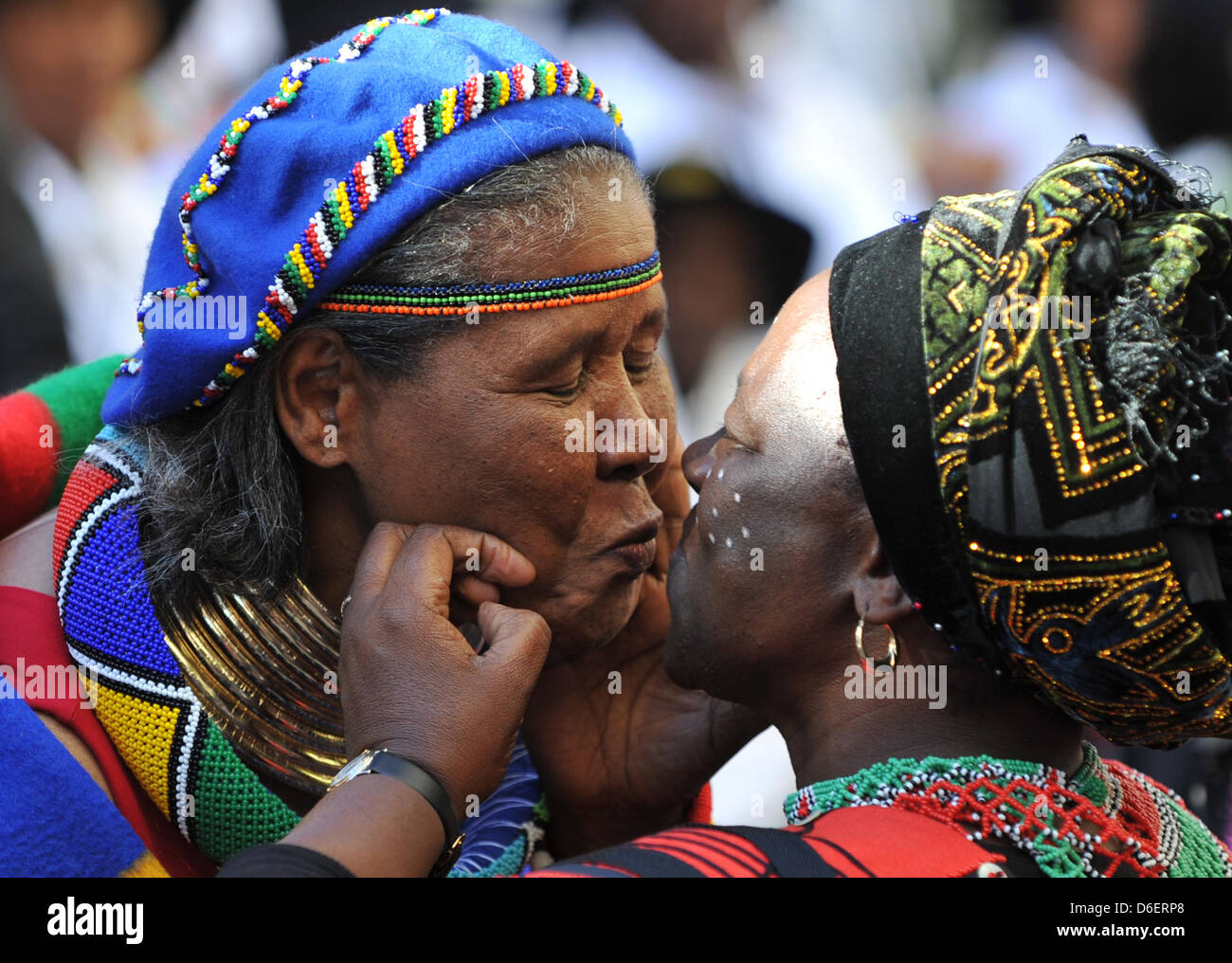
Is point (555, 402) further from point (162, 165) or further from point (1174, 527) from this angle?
point (162, 165)

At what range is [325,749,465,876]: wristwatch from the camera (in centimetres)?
190

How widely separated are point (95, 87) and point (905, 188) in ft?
9.73

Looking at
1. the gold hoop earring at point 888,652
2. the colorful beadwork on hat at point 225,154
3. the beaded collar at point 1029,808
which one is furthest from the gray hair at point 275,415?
the beaded collar at point 1029,808

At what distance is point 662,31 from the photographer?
455 centimetres

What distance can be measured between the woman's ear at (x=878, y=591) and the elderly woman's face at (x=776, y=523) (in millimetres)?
22

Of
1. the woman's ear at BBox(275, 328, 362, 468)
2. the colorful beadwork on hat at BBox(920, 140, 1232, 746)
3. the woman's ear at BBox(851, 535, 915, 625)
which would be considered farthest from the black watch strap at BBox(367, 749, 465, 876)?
the colorful beadwork on hat at BBox(920, 140, 1232, 746)

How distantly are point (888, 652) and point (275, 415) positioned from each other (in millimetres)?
1152

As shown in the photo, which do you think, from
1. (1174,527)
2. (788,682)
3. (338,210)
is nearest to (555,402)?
(338,210)

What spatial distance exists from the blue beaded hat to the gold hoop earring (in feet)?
3.22

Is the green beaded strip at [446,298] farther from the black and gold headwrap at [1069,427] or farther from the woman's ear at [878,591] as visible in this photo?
the woman's ear at [878,591]

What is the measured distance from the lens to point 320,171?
6.92 ft

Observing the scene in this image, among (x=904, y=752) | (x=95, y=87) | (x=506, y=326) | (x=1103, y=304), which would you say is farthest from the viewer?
(x=95, y=87)

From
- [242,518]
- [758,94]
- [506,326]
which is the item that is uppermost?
[758,94]

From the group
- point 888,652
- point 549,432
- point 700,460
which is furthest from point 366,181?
point 888,652
